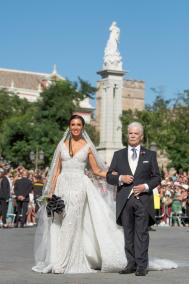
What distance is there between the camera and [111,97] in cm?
5634

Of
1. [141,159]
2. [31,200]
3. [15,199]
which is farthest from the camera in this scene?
[31,200]

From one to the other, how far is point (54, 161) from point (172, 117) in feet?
157

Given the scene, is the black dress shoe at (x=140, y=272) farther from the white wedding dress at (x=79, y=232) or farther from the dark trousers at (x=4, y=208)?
the dark trousers at (x=4, y=208)

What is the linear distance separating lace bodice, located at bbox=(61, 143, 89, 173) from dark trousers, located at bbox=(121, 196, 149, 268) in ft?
2.94

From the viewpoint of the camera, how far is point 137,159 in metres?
9.52

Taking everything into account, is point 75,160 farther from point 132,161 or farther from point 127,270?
point 127,270

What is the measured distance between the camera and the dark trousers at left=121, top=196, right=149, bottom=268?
930 centimetres

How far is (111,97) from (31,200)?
3205cm

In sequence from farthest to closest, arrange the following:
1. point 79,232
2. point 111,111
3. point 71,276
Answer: point 111,111, point 79,232, point 71,276

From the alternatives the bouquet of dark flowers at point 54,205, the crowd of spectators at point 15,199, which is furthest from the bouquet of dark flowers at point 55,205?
the crowd of spectators at point 15,199

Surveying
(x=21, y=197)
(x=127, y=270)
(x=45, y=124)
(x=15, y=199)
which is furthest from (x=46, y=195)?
(x=45, y=124)

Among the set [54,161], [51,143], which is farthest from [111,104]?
[54,161]

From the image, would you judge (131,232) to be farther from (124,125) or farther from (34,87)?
(34,87)

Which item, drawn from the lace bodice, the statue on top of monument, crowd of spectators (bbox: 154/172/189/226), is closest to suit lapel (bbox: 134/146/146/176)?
the lace bodice
